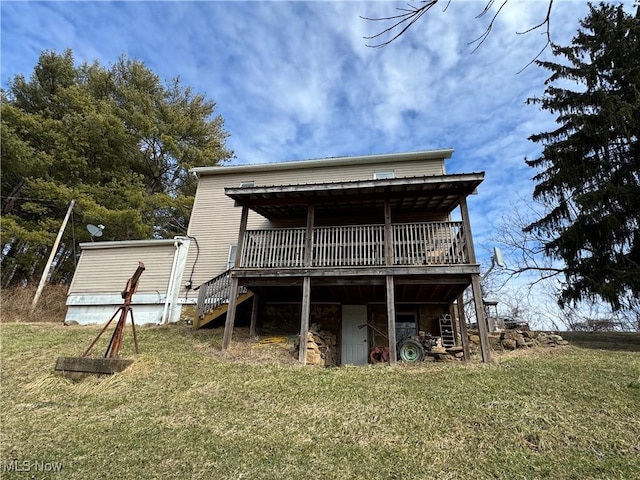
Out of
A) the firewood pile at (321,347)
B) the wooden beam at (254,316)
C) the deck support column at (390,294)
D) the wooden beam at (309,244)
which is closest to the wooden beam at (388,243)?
the deck support column at (390,294)

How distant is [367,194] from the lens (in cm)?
923

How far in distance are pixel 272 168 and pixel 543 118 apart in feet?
33.8

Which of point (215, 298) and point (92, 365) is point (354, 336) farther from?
point (92, 365)

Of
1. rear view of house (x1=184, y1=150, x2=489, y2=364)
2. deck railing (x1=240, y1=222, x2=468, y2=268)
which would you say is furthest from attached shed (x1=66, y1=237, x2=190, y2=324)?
deck railing (x1=240, y1=222, x2=468, y2=268)

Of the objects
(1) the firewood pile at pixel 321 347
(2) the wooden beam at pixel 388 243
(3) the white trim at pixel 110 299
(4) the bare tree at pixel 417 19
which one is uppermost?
(2) the wooden beam at pixel 388 243

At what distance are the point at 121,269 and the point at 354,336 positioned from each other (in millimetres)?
9040

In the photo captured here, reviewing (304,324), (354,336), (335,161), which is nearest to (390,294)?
(304,324)

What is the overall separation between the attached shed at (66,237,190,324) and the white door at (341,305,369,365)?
20.2ft

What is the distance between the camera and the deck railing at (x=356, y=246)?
8531mm

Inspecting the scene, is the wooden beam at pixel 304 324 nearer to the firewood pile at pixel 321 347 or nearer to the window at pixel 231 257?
the firewood pile at pixel 321 347

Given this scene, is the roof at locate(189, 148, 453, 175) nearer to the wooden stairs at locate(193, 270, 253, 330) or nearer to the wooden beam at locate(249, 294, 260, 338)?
the wooden stairs at locate(193, 270, 253, 330)

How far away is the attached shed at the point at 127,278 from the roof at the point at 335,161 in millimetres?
3592

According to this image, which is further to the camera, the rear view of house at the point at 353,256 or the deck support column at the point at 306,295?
the rear view of house at the point at 353,256

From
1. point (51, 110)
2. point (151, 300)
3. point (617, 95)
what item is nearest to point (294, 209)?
point (151, 300)
